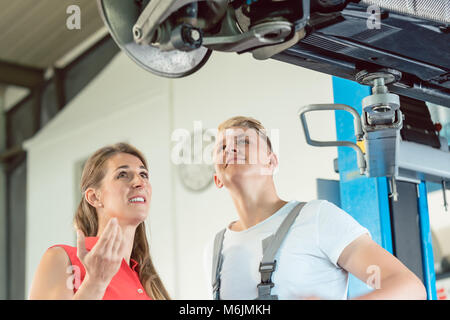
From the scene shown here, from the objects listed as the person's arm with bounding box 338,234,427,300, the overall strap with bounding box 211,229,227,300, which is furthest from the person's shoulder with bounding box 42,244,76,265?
the person's arm with bounding box 338,234,427,300

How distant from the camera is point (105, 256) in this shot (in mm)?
755

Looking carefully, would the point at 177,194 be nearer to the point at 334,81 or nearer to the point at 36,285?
the point at 334,81

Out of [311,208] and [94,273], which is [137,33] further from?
[311,208]

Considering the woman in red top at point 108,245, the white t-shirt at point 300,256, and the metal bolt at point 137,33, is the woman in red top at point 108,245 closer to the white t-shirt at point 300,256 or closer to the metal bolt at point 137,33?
the white t-shirt at point 300,256

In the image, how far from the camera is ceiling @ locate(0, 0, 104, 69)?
117 inches

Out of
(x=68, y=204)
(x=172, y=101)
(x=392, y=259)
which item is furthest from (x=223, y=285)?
(x=68, y=204)

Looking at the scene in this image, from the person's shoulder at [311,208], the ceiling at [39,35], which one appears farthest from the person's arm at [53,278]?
the ceiling at [39,35]

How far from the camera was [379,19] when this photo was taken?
947 millimetres

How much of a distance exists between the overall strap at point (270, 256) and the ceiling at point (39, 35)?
6.30ft

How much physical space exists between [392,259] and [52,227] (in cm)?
356

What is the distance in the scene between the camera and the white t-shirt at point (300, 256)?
0.95 meters

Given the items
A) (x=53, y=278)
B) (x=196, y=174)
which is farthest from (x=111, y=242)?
(x=196, y=174)

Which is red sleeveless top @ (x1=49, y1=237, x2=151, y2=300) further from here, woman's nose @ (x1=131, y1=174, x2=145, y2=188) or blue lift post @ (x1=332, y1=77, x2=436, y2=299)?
blue lift post @ (x1=332, y1=77, x2=436, y2=299)
